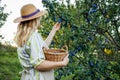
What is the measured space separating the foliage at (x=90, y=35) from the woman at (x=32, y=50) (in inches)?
53.6

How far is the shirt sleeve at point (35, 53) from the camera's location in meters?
3.54

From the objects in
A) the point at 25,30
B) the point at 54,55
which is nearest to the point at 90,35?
the point at 54,55

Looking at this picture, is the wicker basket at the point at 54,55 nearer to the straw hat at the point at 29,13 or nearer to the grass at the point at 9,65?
the straw hat at the point at 29,13

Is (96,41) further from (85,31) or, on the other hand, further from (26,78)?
(26,78)

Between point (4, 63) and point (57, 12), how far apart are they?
1227cm

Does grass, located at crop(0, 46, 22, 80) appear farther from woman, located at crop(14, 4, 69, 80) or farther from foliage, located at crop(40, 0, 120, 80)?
woman, located at crop(14, 4, 69, 80)

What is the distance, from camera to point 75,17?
542cm

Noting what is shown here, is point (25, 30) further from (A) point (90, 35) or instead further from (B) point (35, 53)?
(A) point (90, 35)

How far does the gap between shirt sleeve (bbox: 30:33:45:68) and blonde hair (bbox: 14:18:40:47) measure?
0.19 ft

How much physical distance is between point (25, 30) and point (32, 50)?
0.67ft

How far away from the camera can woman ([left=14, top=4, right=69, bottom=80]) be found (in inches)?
140

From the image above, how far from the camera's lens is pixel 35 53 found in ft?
11.6

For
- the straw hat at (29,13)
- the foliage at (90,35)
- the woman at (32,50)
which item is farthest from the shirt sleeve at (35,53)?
the foliage at (90,35)

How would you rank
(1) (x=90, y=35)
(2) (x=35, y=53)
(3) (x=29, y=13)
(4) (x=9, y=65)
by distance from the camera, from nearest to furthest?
(2) (x=35, y=53)
(3) (x=29, y=13)
(1) (x=90, y=35)
(4) (x=9, y=65)
